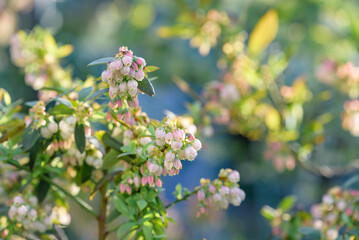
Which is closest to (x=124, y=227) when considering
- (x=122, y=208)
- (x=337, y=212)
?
(x=122, y=208)

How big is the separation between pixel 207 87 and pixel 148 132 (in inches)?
17.8

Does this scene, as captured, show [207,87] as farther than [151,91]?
Yes

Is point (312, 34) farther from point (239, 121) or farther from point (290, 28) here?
point (239, 121)

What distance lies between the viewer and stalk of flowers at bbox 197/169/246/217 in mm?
513

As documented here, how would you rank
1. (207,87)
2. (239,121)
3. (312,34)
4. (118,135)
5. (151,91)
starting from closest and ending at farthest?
(151,91)
(118,135)
(207,87)
(239,121)
(312,34)

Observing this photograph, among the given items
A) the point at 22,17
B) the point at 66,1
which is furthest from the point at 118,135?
the point at 66,1

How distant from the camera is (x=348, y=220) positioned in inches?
24.3

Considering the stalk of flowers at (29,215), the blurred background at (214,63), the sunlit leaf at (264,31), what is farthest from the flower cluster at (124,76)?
the blurred background at (214,63)

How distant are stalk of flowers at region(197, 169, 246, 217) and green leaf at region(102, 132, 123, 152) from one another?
0.39 ft

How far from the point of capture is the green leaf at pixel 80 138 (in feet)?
1.67

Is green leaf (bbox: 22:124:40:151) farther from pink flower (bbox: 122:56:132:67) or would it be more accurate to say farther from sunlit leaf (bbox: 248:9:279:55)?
sunlit leaf (bbox: 248:9:279:55)

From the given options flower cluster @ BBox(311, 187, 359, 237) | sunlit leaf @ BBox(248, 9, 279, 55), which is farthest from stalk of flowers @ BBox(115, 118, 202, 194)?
sunlit leaf @ BBox(248, 9, 279, 55)

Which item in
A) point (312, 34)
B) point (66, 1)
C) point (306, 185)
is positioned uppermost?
point (66, 1)

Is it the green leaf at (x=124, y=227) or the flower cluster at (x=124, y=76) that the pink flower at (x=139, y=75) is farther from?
the green leaf at (x=124, y=227)
